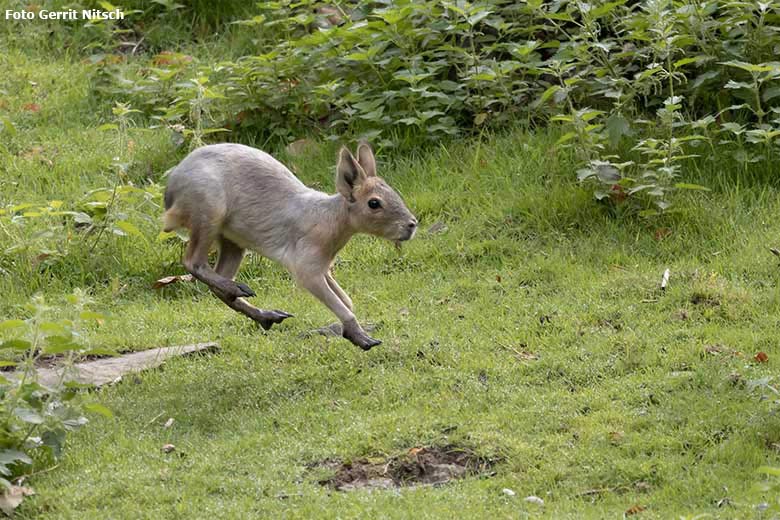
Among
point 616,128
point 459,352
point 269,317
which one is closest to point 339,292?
point 269,317

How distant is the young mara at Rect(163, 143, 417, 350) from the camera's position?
6.92 m

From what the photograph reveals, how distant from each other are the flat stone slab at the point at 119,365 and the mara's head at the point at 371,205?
114 cm

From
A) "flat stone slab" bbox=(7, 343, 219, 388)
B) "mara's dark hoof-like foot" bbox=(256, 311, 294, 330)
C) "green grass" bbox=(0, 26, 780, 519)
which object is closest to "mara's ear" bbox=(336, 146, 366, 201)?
"mara's dark hoof-like foot" bbox=(256, 311, 294, 330)

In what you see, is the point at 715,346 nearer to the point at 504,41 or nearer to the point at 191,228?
the point at 191,228

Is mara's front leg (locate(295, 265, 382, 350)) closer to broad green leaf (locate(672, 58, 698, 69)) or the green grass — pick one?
the green grass

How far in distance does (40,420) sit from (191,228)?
181 cm

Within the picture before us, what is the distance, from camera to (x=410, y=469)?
582 cm

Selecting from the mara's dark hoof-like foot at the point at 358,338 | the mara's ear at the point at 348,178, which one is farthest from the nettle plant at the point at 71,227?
the mara's dark hoof-like foot at the point at 358,338

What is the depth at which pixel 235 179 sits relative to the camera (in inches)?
281

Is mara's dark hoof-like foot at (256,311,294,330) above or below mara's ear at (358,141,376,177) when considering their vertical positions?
below

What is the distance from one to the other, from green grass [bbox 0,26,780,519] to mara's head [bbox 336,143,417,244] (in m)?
0.64

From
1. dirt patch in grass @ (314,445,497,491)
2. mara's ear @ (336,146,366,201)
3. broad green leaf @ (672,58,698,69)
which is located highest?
broad green leaf @ (672,58,698,69)

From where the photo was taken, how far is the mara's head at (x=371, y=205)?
22.6ft

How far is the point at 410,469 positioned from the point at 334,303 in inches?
50.0
